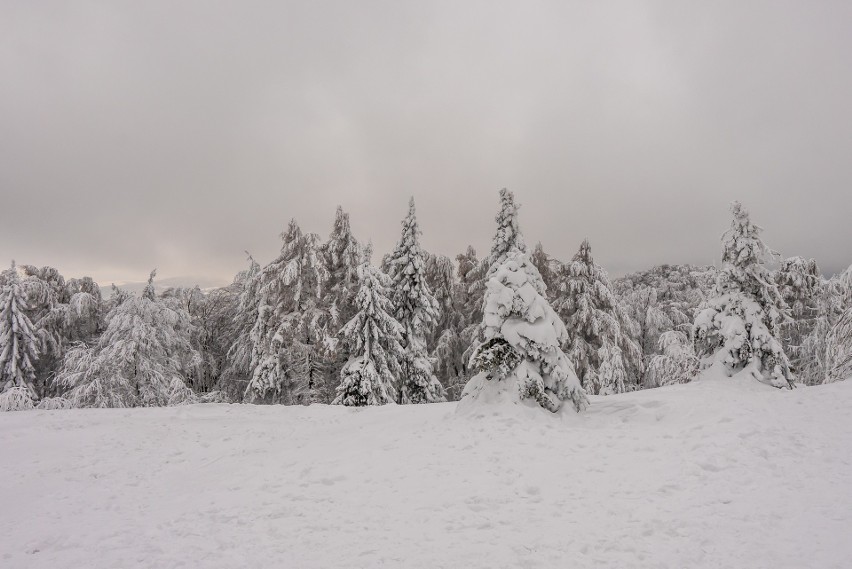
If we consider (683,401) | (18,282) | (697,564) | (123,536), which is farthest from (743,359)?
(18,282)

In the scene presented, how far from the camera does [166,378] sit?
2400 cm

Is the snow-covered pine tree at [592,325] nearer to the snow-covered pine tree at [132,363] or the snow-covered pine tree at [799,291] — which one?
the snow-covered pine tree at [799,291]

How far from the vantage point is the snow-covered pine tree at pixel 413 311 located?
2341 centimetres

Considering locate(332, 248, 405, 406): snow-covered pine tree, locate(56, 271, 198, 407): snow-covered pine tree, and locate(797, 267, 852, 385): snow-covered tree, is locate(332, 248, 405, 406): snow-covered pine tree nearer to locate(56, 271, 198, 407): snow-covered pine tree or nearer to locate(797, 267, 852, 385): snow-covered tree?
locate(56, 271, 198, 407): snow-covered pine tree

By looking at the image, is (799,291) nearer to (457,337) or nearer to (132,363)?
(457,337)

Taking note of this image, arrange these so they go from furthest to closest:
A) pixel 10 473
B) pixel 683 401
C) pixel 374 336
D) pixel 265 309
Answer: pixel 265 309 < pixel 374 336 < pixel 683 401 < pixel 10 473

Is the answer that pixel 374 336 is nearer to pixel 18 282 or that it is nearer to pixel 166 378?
pixel 166 378

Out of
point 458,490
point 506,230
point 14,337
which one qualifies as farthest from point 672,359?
point 14,337

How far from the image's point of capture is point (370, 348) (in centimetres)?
2134

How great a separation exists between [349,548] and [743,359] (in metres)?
16.7

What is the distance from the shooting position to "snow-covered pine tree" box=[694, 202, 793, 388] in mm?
15898

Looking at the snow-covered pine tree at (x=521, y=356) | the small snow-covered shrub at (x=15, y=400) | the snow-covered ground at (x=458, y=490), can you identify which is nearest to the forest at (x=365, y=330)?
the small snow-covered shrub at (x=15, y=400)

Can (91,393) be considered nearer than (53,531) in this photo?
No

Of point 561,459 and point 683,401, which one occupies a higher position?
point 683,401
